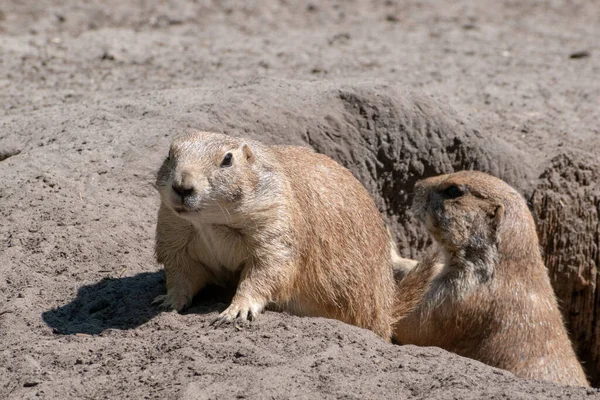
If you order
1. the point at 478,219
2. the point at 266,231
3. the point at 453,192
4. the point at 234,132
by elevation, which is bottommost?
the point at 478,219

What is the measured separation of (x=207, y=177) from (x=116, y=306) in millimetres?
1395

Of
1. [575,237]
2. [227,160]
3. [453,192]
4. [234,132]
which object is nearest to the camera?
[227,160]

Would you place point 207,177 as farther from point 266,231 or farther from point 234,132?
point 234,132

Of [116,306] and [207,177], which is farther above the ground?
[207,177]

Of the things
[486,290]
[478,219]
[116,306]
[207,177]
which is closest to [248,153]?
[207,177]

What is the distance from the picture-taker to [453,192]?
7805 mm

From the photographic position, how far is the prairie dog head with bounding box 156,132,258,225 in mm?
5496

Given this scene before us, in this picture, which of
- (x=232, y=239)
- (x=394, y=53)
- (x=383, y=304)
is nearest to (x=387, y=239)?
(x=383, y=304)

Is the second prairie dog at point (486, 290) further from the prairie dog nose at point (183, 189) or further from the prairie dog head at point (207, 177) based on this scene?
the prairie dog nose at point (183, 189)

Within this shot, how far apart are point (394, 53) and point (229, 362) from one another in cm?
829

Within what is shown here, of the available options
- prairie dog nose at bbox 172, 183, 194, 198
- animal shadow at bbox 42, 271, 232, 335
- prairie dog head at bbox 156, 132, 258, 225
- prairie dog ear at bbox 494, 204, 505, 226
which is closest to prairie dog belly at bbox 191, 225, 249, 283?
Answer: prairie dog head at bbox 156, 132, 258, 225

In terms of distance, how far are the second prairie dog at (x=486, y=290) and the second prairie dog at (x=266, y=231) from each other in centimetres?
80

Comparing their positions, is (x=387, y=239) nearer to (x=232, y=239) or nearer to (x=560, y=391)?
(x=232, y=239)

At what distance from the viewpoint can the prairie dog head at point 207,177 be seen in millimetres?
5496
